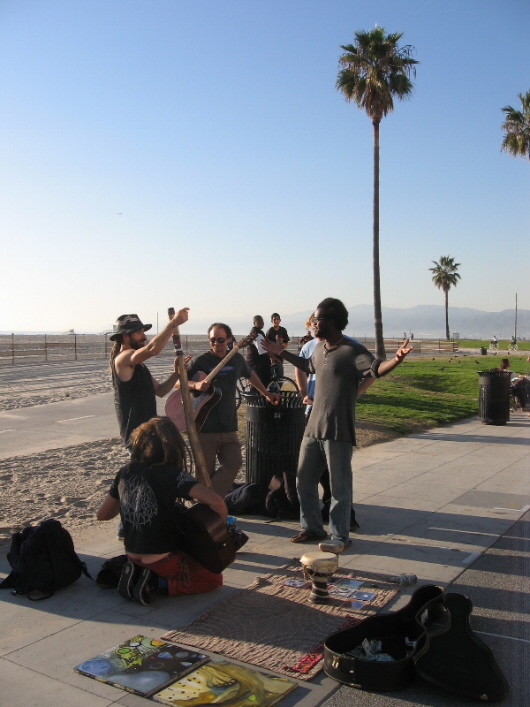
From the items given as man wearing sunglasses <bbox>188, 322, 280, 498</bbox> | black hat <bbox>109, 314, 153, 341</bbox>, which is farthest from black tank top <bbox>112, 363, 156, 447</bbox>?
man wearing sunglasses <bbox>188, 322, 280, 498</bbox>

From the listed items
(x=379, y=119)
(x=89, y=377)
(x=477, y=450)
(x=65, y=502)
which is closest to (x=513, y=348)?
(x=379, y=119)

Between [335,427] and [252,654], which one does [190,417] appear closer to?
[335,427]

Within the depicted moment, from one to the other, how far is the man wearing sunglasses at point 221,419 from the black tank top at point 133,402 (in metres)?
0.51

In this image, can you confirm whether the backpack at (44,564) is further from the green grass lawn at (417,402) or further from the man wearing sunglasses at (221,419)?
the green grass lawn at (417,402)

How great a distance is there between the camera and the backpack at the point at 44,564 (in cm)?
451

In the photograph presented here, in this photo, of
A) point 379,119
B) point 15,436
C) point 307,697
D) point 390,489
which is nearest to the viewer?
point 307,697

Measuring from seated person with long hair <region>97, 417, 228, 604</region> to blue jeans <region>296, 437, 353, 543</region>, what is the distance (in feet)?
4.12

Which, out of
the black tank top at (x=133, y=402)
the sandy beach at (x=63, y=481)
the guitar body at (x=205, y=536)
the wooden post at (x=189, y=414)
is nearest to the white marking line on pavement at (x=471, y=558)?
the guitar body at (x=205, y=536)

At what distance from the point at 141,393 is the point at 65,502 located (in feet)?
7.49

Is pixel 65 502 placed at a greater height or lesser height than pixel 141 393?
lesser

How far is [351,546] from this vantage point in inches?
220

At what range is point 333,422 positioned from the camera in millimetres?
5383

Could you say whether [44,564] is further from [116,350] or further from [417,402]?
[417,402]

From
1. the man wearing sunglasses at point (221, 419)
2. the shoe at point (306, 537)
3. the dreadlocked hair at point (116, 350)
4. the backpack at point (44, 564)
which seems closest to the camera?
the backpack at point (44, 564)
